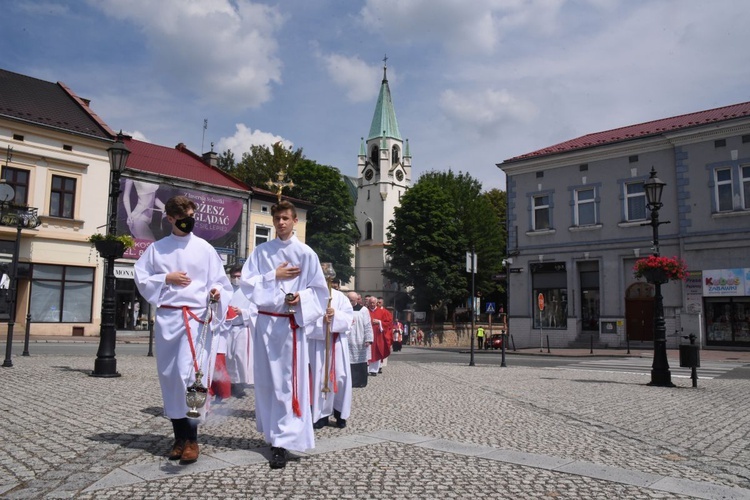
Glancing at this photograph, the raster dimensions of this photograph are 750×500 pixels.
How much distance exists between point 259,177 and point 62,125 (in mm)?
18946

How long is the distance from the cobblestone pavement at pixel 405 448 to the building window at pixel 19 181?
70.6 feet

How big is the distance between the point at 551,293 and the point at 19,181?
1056 inches

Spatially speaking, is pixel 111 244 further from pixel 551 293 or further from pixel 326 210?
pixel 326 210

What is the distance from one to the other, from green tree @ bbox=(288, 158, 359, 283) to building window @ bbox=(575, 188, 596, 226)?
22600mm

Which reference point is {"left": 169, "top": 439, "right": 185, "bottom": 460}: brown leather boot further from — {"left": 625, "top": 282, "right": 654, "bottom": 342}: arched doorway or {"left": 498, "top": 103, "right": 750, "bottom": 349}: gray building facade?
{"left": 625, "top": 282, "right": 654, "bottom": 342}: arched doorway

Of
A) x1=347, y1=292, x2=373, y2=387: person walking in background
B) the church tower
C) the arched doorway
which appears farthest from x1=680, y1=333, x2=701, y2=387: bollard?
the church tower

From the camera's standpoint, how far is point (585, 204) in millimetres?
32562

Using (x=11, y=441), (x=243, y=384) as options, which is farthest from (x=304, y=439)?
(x=243, y=384)

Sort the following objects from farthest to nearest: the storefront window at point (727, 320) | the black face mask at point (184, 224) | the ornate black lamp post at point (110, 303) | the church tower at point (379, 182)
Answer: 1. the church tower at point (379, 182)
2. the storefront window at point (727, 320)
3. the ornate black lamp post at point (110, 303)
4. the black face mask at point (184, 224)

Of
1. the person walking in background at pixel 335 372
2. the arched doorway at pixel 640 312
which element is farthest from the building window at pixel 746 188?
the person walking in background at pixel 335 372

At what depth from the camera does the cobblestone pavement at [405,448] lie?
4.45 meters

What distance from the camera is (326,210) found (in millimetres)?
51312

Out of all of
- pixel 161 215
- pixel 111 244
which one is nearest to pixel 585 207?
pixel 161 215

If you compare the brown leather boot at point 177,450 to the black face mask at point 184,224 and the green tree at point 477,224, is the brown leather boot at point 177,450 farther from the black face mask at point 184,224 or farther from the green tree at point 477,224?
the green tree at point 477,224
